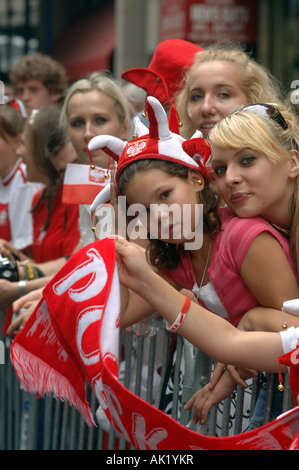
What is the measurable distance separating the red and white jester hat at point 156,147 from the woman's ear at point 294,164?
32cm

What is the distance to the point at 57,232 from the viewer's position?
4.47m

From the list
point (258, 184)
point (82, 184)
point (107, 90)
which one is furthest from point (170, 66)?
point (258, 184)

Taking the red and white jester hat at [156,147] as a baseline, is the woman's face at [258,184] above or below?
below

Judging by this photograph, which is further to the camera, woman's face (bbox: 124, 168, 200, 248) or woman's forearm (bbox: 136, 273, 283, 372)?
woman's face (bbox: 124, 168, 200, 248)

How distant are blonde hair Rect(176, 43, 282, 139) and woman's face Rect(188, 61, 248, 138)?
1.4 inches

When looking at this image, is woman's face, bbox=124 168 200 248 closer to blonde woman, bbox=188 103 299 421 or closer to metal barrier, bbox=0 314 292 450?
blonde woman, bbox=188 103 299 421

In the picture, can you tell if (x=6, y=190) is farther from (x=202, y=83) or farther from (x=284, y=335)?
(x=284, y=335)

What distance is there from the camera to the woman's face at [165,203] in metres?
2.74

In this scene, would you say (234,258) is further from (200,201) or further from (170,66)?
(170,66)

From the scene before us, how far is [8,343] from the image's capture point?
14.4 feet

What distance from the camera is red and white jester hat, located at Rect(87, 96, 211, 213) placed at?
2.77 metres

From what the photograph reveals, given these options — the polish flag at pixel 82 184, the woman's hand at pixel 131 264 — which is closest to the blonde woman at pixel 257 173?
the woman's hand at pixel 131 264

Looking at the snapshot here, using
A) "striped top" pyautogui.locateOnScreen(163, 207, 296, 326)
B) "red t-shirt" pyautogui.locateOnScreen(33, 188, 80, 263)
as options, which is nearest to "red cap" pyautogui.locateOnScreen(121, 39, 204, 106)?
"red t-shirt" pyautogui.locateOnScreen(33, 188, 80, 263)

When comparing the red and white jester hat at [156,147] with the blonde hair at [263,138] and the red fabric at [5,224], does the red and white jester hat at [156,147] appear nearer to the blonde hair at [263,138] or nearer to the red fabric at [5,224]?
the blonde hair at [263,138]
